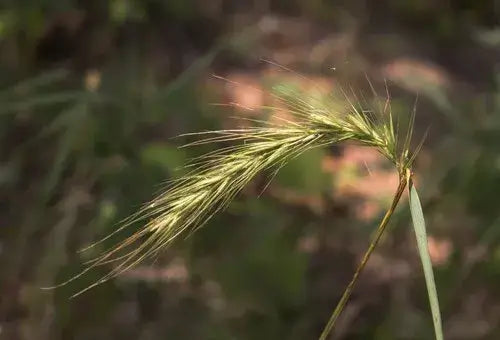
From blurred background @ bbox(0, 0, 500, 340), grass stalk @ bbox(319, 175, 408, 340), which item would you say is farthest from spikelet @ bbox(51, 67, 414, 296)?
blurred background @ bbox(0, 0, 500, 340)

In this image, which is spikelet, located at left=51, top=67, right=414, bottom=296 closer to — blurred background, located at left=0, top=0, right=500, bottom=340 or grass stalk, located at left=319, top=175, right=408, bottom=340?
grass stalk, located at left=319, top=175, right=408, bottom=340

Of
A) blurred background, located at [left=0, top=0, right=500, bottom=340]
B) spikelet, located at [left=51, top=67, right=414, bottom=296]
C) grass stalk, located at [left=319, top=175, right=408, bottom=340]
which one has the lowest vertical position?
grass stalk, located at [left=319, top=175, right=408, bottom=340]

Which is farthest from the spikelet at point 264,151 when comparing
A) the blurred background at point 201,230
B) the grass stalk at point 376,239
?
the blurred background at point 201,230

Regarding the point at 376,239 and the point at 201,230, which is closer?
the point at 376,239

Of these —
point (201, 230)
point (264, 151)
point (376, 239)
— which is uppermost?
point (201, 230)

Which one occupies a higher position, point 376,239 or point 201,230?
point 201,230

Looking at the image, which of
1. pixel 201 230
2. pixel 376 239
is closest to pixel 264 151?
pixel 376 239

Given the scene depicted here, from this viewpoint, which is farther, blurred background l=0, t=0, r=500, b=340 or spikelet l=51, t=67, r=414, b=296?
blurred background l=0, t=0, r=500, b=340

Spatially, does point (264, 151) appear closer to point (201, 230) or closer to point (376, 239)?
point (376, 239)

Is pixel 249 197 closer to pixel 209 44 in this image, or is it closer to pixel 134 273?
pixel 134 273

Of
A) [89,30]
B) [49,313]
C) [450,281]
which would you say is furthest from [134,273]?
[89,30]

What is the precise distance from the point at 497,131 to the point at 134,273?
92 cm

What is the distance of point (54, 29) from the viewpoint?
2.92 m

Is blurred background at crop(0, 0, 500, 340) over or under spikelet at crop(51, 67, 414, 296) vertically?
over
